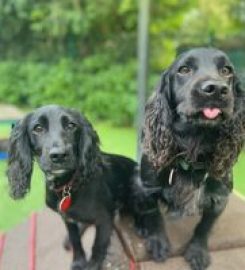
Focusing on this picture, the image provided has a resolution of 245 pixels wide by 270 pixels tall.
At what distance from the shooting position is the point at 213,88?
185 cm

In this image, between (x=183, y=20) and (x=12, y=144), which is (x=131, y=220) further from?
(x=183, y=20)

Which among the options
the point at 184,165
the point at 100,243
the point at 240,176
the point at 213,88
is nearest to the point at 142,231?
the point at 100,243

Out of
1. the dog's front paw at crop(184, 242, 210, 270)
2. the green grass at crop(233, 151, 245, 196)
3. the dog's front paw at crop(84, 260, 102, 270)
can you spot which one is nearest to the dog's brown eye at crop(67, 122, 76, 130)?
the dog's front paw at crop(84, 260, 102, 270)

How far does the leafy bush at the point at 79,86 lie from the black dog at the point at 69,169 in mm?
5514

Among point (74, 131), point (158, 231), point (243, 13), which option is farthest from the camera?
point (243, 13)

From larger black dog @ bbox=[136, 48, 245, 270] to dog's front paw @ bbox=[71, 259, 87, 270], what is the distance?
0.99ft

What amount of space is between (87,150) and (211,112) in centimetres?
53

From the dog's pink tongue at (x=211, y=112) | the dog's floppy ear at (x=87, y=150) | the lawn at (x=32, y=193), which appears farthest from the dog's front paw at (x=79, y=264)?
the dog's pink tongue at (x=211, y=112)

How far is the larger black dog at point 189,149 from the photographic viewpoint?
2049mm

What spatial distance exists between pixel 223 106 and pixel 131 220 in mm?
925

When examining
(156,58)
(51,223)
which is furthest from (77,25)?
(51,223)

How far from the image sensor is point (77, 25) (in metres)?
9.23

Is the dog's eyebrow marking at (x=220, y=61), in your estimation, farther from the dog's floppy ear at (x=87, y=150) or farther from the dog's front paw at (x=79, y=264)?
the dog's front paw at (x=79, y=264)

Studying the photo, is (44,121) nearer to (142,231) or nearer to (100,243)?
(100,243)
